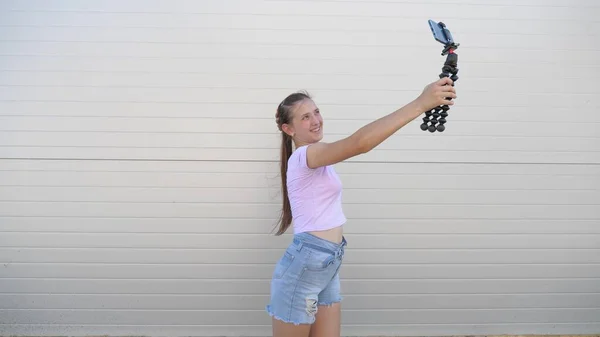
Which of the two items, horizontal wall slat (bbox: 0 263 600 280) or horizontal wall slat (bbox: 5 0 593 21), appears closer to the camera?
horizontal wall slat (bbox: 5 0 593 21)

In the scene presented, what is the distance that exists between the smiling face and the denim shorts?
43cm

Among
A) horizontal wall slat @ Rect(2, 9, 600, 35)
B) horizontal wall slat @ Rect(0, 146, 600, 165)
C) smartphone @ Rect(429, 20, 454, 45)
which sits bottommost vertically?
horizontal wall slat @ Rect(0, 146, 600, 165)

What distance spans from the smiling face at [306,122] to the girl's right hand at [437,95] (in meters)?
0.58

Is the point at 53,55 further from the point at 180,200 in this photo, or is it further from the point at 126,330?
the point at 126,330

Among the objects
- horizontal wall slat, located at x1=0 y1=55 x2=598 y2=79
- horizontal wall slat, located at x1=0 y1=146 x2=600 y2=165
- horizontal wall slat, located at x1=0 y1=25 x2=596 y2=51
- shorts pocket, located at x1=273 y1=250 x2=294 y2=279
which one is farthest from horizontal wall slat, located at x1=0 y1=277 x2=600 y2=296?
horizontal wall slat, located at x1=0 y1=25 x2=596 y2=51

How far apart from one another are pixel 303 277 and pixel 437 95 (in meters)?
0.94

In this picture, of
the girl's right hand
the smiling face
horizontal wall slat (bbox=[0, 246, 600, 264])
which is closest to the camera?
the girl's right hand

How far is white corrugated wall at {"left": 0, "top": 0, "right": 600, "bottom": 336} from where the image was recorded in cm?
349

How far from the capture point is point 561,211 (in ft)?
12.1

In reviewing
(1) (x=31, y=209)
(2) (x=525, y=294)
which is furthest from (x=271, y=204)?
(2) (x=525, y=294)

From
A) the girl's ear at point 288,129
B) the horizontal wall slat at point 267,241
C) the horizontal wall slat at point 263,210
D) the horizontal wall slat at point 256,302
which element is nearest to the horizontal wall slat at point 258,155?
the horizontal wall slat at point 263,210

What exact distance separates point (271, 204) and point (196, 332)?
102 centimetres

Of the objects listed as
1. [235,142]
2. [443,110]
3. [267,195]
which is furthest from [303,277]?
[235,142]

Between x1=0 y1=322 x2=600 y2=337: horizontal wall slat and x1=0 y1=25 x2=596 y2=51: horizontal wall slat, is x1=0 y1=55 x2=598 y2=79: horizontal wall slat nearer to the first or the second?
x1=0 y1=25 x2=596 y2=51: horizontal wall slat
